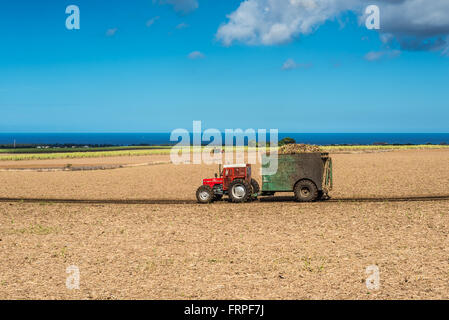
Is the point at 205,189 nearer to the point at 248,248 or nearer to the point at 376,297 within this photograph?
the point at 248,248

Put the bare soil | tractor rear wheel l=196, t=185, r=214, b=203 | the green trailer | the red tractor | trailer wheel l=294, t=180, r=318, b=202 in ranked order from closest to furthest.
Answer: the bare soil
the green trailer
trailer wheel l=294, t=180, r=318, b=202
the red tractor
tractor rear wheel l=196, t=185, r=214, b=203

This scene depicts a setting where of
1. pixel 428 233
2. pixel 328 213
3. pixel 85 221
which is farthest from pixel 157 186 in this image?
pixel 428 233

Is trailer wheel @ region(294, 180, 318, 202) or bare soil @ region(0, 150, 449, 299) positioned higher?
trailer wheel @ region(294, 180, 318, 202)

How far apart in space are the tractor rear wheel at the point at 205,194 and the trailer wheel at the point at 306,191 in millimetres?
4745

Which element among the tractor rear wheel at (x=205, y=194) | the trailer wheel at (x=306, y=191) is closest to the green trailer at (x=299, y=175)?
the trailer wheel at (x=306, y=191)

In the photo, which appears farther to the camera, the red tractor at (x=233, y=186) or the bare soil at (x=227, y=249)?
the red tractor at (x=233, y=186)

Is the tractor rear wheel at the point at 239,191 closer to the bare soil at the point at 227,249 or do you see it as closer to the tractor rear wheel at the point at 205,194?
the bare soil at the point at 227,249

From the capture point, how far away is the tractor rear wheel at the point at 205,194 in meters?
23.5

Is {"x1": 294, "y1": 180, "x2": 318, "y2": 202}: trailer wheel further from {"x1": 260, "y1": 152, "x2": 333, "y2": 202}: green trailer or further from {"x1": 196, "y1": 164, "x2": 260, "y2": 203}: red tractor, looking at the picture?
{"x1": 196, "y1": 164, "x2": 260, "y2": 203}: red tractor

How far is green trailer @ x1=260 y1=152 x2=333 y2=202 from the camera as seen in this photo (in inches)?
871

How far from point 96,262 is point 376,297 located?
27.3ft

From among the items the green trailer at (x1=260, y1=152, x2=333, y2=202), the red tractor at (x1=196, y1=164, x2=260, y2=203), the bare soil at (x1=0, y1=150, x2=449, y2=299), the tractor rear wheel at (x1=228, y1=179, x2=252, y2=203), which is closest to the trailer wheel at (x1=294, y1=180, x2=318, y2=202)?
the green trailer at (x1=260, y1=152, x2=333, y2=202)
